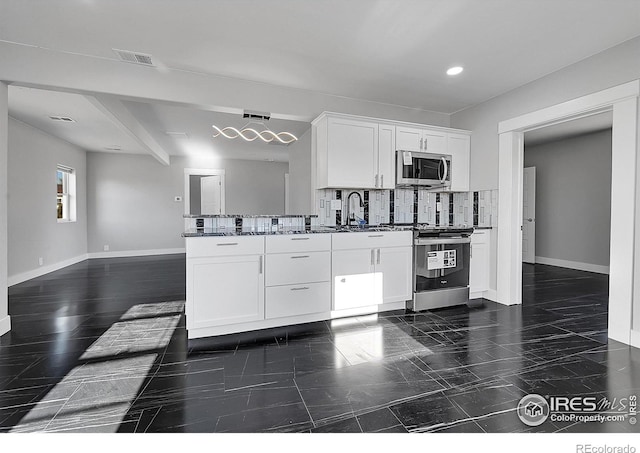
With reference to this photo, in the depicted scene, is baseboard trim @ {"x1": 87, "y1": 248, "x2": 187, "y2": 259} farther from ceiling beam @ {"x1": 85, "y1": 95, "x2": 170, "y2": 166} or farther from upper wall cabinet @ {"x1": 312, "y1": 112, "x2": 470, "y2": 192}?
upper wall cabinet @ {"x1": 312, "y1": 112, "x2": 470, "y2": 192}

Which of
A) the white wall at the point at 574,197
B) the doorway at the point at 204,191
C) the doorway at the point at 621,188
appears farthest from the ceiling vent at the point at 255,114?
the white wall at the point at 574,197

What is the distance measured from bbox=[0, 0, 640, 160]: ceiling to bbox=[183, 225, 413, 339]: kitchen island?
5.32 feet

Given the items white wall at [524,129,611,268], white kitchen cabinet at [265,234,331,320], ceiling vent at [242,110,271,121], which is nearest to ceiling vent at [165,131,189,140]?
ceiling vent at [242,110,271,121]

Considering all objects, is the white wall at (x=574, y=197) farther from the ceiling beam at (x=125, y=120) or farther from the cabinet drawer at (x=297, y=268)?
the ceiling beam at (x=125, y=120)

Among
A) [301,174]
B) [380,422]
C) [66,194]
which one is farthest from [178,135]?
[380,422]

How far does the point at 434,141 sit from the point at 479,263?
64.8 inches

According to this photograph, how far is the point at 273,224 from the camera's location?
3.65m

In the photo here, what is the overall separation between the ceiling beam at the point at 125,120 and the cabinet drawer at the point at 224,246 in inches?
71.6

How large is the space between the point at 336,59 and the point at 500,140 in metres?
2.27

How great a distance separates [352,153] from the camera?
142 inches

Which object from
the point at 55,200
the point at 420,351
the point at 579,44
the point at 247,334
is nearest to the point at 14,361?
the point at 247,334

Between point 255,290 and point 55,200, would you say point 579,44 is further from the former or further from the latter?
point 55,200

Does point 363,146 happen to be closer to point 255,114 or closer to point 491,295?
point 255,114

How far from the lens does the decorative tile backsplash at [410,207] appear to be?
3.93 m
